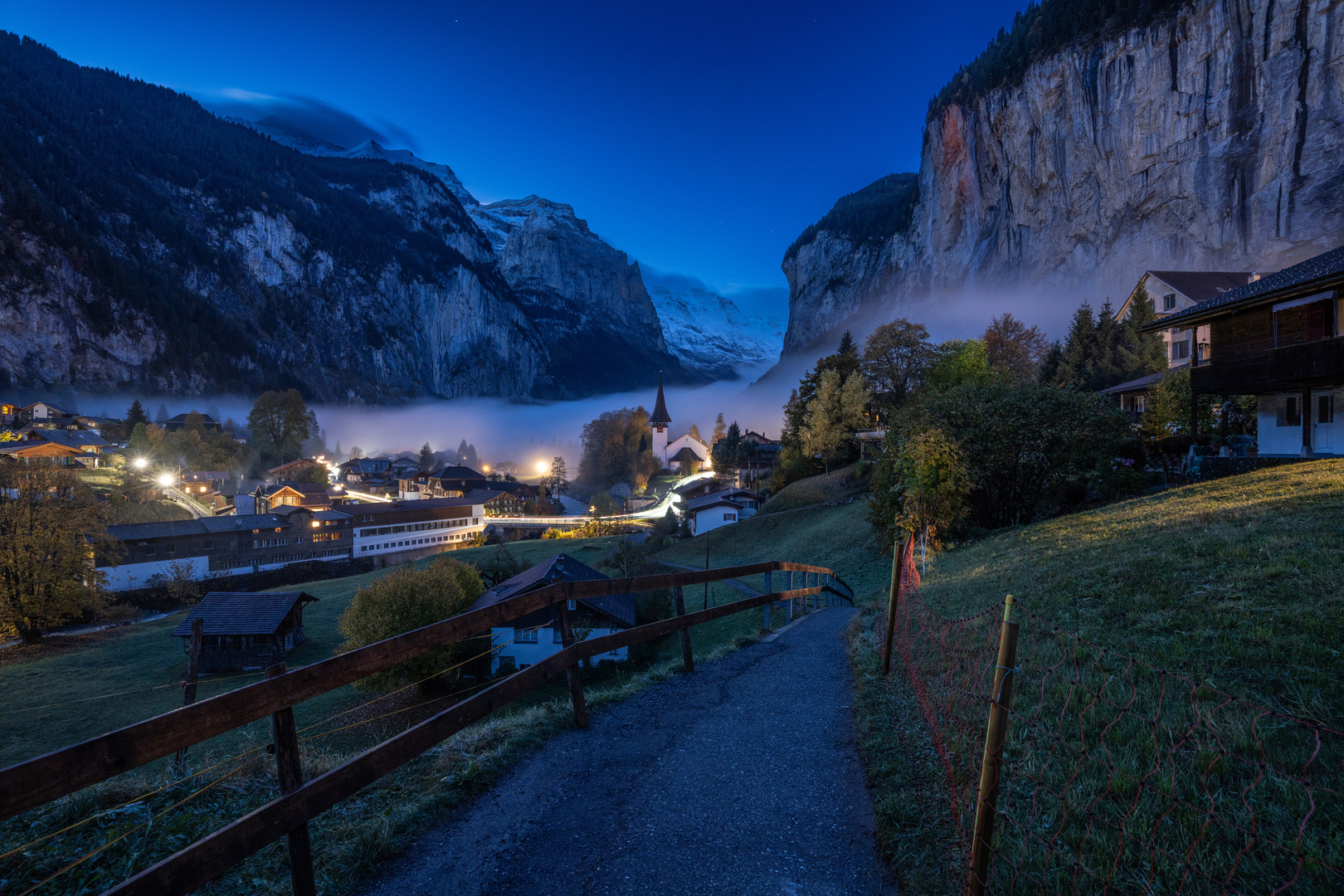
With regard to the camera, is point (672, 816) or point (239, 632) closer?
point (672, 816)

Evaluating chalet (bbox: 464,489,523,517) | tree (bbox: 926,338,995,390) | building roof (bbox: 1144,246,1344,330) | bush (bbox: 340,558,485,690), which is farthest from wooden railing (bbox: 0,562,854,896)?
chalet (bbox: 464,489,523,517)

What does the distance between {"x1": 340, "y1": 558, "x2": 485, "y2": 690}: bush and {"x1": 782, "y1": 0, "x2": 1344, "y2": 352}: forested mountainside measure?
303 feet

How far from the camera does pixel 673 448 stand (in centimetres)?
12131

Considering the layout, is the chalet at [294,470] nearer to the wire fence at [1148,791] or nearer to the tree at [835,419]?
the tree at [835,419]

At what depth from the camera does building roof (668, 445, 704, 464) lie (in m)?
115

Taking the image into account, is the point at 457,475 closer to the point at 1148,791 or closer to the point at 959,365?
the point at 959,365

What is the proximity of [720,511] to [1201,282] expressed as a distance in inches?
1992

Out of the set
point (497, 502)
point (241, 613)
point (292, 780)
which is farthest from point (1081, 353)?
point (497, 502)

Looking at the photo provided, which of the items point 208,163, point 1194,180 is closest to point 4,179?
point 208,163

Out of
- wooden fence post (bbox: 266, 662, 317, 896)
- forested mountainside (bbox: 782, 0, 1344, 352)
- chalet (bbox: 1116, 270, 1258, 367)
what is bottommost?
wooden fence post (bbox: 266, 662, 317, 896)

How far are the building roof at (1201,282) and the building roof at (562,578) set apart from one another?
58.3 metres

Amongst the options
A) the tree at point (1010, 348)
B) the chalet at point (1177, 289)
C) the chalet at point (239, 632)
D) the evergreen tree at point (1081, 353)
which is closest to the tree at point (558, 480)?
the chalet at point (239, 632)

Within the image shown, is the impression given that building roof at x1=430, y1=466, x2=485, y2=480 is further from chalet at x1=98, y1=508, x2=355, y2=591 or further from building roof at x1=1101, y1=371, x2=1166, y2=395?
building roof at x1=1101, y1=371, x2=1166, y2=395

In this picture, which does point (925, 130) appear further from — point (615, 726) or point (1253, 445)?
point (615, 726)
